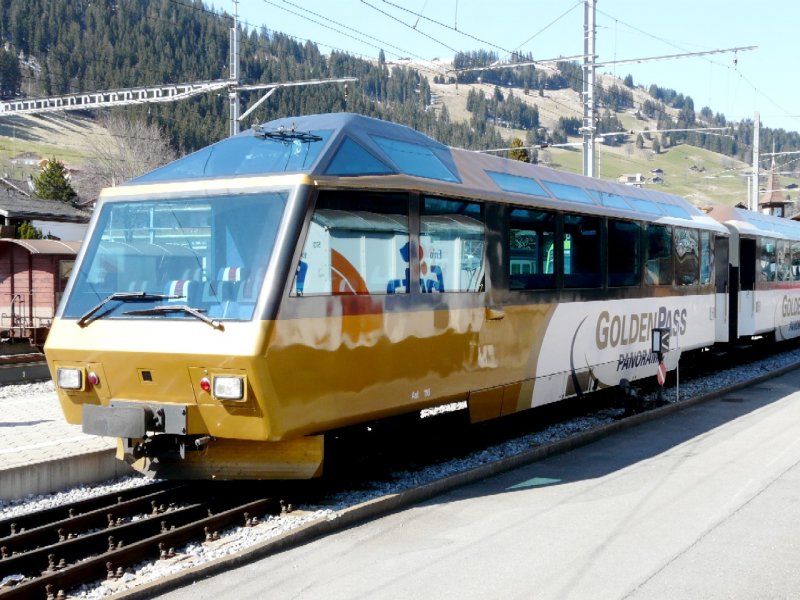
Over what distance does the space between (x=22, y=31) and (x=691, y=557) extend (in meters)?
152

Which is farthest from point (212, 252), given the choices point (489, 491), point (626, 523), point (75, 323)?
point (626, 523)

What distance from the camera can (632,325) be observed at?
14.1 meters

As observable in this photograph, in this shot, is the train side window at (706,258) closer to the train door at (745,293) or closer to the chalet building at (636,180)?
the chalet building at (636,180)

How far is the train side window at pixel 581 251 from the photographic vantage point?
11977 millimetres

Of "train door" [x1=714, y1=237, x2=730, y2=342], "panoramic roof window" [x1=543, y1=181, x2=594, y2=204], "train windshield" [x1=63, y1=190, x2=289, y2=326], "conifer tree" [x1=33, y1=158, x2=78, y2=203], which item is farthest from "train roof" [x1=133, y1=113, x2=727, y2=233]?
"conifer tree" [x1=33, y1=158, x2=78, y2=203]

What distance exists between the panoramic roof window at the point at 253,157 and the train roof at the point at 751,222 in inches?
568

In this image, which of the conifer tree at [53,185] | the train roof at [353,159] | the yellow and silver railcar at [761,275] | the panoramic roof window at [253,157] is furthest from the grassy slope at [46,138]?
the panoramic roof window at [253,157]

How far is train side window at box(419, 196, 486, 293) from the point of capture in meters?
9.23

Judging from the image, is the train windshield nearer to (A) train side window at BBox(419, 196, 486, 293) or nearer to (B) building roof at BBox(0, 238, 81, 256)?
(A) train side window at BBox(419, 196, 486, 293)

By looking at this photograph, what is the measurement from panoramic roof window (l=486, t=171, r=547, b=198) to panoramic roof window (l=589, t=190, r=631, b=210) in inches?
74.4

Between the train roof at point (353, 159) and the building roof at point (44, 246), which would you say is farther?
the building roof at point (44, 246)

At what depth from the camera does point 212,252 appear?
7957mm

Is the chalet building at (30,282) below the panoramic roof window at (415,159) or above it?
below

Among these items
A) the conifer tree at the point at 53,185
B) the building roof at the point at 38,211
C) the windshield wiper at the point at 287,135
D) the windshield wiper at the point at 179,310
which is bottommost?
the windshield wiper at the point at 179,310
